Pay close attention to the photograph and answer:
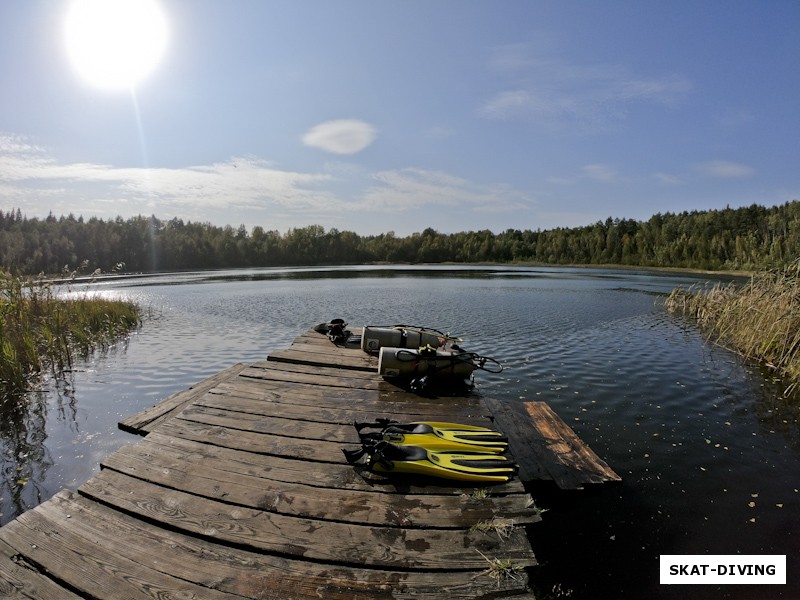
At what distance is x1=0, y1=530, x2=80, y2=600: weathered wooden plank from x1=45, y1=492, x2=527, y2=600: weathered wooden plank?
40 cm

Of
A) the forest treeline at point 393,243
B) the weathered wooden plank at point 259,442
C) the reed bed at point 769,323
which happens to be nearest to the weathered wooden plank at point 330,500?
the weathered wooden plank at point 259,442

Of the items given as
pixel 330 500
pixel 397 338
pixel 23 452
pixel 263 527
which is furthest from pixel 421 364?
pixel 23 452

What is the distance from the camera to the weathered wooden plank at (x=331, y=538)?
296 centimetres

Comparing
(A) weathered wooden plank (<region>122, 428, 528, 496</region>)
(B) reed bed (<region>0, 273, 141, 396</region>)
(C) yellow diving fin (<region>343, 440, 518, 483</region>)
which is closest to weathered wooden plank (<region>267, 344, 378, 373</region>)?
(A) weathered wooden plank (<region>122, 428, 528, 496</region>)

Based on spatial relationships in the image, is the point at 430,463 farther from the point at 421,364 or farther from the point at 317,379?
the point at 317,379

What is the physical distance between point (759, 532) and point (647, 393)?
482 cm

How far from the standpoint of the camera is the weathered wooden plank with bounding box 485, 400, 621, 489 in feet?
17.7

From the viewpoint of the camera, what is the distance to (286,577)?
279 cm

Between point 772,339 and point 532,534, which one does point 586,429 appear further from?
point 772,339

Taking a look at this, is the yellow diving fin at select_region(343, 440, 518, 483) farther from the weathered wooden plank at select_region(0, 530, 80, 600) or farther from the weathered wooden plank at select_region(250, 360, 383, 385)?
the weathered wooden plank at select_region(250, 360, 383, 385)

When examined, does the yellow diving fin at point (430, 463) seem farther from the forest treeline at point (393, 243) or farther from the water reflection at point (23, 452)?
the forest treeline at point (393, 243)

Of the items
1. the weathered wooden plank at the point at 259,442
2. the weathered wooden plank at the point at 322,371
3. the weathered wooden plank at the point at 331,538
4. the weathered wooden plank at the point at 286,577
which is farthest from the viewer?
the weathered wooden plank at the point at 322,371

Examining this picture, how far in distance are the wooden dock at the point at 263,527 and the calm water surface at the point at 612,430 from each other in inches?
31.6

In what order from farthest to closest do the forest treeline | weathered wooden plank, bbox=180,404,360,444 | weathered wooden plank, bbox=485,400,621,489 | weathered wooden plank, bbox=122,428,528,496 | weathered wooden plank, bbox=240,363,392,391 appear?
1. the forest treeline
2. weathered wooden plank, bbox=240,363,392,391
3. weathered wooden plank, bbox=485,400,621,489
4. weathered wooden plank, bbox=180,404,360,444
5. weathered wooden plank, bbox=122,428,528,496
